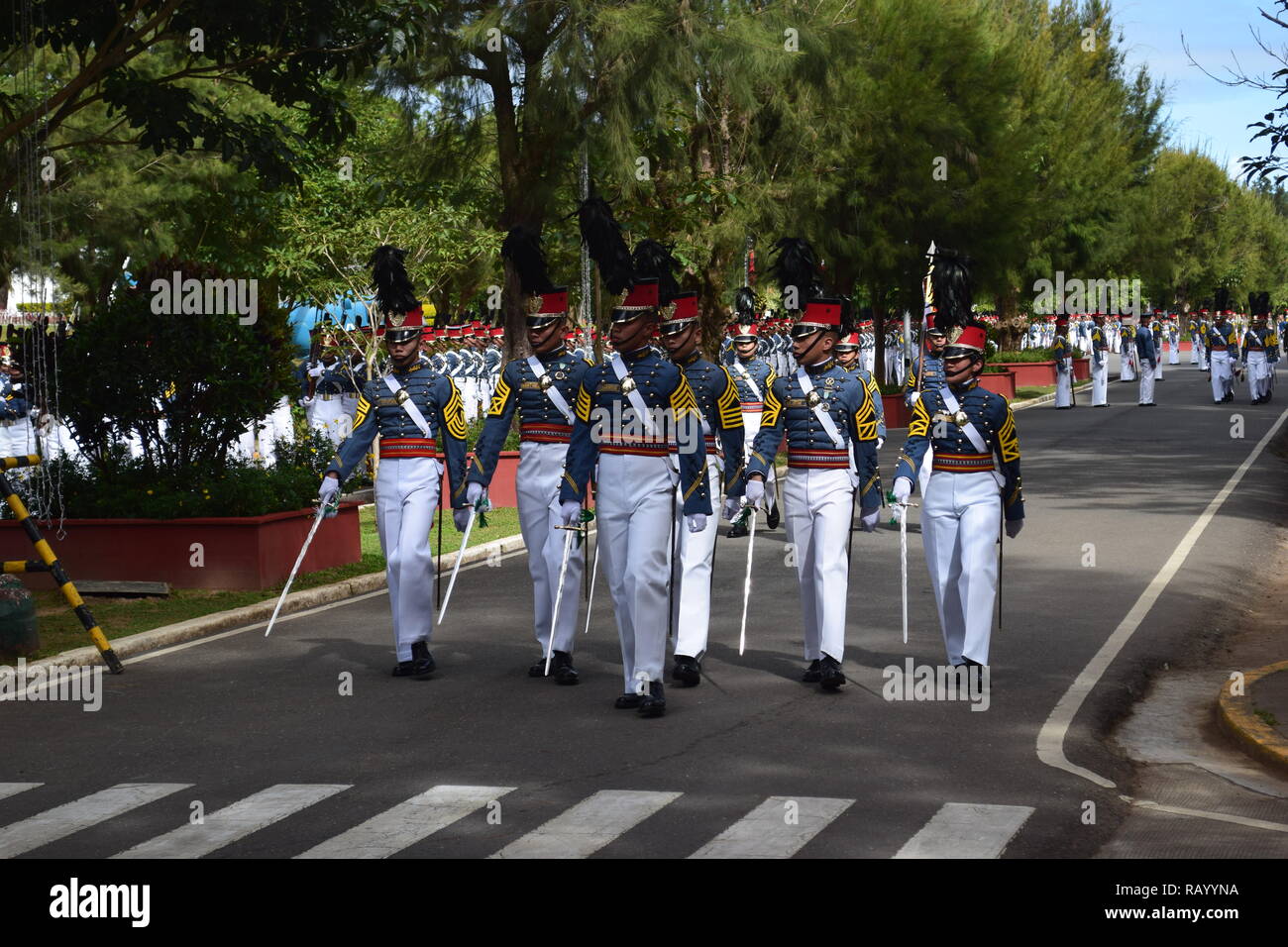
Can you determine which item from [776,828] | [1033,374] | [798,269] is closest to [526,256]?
[798,269]

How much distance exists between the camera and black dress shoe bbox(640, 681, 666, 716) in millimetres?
9273

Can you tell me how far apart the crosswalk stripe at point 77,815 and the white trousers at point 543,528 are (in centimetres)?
317

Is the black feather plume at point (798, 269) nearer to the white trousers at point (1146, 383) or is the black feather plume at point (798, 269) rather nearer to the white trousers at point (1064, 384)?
the white trousers at point (1064, 384)

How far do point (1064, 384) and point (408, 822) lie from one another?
115ft

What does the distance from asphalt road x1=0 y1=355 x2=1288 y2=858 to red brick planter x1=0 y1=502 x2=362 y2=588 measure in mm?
981

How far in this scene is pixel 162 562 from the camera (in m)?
14.5

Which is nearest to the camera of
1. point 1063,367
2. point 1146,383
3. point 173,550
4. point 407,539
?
point 407,539

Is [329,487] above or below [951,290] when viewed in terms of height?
below

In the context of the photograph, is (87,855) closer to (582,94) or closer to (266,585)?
(266,585)

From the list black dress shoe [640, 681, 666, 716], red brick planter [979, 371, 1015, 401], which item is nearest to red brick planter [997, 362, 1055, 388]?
red brick planter [979, 371, 1015, 401]

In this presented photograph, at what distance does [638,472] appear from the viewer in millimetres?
9617

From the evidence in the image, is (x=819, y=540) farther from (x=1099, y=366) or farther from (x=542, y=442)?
(x=1099, y=366)

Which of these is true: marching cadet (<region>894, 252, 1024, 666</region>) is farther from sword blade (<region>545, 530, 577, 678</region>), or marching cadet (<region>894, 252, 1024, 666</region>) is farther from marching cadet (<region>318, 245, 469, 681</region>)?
marching cadet (<region>318, 245, 469, 681</region>)
